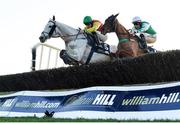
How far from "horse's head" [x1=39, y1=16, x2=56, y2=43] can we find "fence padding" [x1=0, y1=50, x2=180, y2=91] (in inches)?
39.3

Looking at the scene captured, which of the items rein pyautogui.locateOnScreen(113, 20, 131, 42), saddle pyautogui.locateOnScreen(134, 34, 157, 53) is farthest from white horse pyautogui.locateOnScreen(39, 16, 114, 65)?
saddle pyautogui.locateOnScreen(134, 34, 157, 53)

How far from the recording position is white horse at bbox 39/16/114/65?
1692 cm

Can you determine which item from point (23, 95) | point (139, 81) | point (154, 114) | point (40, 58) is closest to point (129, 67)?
point (139, 81)

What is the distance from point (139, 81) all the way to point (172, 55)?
1430 mm

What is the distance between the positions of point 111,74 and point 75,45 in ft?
7.68

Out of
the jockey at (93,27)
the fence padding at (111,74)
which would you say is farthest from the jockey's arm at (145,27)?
the fence padding at (111,74)

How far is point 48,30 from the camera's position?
17.5 meters

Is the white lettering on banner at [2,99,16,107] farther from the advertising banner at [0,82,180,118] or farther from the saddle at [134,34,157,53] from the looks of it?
the saddle at [134,34,157,53]

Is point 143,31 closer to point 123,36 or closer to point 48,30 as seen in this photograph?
point 123,36

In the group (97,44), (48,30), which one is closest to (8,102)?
(48,30)

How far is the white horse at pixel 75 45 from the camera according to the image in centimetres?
1692

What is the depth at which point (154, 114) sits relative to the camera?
10367mm

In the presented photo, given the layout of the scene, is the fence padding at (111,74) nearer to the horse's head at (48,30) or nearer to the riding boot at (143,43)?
the horse's head at (48,30)

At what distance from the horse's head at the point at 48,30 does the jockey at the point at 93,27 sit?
3.14 ft
